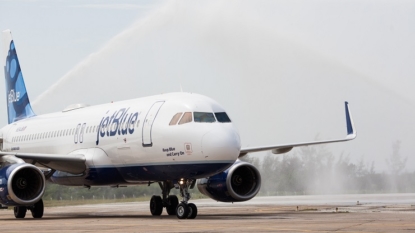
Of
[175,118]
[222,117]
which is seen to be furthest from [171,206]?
[222,117]

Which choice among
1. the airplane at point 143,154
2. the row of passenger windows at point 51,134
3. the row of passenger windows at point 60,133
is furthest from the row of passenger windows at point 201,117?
the row of passenger windows at point 51,134

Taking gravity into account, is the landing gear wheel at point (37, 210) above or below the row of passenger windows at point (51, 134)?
below

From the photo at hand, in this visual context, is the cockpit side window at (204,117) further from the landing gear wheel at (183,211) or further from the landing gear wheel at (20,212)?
the landing gear wheel at (20,212)

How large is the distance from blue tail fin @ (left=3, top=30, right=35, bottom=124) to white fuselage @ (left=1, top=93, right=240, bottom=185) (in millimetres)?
4400

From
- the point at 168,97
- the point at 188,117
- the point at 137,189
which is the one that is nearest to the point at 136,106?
the point at 168,97

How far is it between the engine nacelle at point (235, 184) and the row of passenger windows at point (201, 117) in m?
3.15

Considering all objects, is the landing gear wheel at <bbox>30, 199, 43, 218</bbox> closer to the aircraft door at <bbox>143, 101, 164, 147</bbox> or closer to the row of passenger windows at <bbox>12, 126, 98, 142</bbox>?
the row of passenger windows at <bbox>12, 126, 98, 142</bbox>

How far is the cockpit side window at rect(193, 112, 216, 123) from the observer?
23594mm

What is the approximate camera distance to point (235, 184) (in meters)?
27.2

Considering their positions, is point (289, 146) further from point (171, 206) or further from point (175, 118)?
point (175, 118)

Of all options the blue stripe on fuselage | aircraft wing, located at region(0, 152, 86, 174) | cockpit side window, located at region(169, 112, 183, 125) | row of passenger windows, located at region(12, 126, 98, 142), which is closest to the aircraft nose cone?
the blue stripe on fuselage

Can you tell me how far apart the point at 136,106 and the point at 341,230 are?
1132 centimetres

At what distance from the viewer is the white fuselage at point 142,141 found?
76.1ft

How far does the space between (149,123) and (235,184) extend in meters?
4.01
